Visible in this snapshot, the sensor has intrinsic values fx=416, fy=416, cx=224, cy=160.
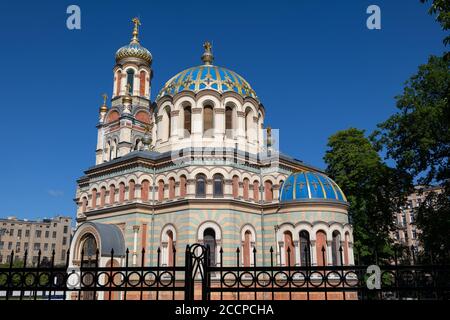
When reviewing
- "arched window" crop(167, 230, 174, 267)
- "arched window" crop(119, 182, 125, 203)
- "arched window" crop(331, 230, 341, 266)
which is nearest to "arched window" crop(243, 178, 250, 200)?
"arched window" crop(167, 230, 174, 267)

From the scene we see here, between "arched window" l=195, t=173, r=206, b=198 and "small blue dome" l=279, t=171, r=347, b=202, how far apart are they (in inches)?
181

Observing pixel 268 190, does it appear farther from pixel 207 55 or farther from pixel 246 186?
pixel 207 55

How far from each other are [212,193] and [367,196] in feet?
34.9

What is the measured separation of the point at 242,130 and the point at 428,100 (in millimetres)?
10829

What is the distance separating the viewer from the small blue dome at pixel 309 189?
23484 millimetres

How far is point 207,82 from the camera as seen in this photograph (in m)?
27.0

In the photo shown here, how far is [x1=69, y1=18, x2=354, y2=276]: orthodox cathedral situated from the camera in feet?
75.0

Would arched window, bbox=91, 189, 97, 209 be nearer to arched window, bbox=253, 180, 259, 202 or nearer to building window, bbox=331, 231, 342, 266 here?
arched window, bbox=253, 180, 259, 202

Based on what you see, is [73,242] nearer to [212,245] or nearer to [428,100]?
[212,245]

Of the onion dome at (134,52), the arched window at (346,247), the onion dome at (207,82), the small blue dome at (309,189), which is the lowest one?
the arched window at (346,247)

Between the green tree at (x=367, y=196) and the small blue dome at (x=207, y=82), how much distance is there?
7.85 meters

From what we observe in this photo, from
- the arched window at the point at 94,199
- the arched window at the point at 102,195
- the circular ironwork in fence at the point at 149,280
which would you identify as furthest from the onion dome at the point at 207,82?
the circular ironwork in fence at the point at 149,280

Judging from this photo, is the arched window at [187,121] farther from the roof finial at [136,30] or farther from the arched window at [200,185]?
the roof finial at [136,30]
